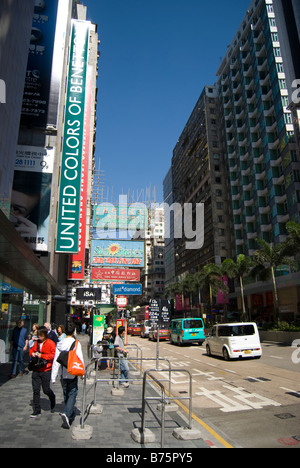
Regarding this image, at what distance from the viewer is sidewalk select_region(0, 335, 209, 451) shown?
5156 mm

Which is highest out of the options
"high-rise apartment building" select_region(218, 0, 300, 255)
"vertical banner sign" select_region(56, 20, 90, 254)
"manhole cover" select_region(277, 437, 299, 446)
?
"high-rise apartment building" select_region(218, 0, 300, 255)

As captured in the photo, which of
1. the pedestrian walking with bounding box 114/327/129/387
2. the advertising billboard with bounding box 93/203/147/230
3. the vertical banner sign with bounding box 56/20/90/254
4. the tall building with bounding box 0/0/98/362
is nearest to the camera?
the pedestrian walking with bounding box 114/327/129/387

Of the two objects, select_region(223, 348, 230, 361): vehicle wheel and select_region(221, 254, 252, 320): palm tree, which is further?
select_region(221, 254, 252, 320): palm tree

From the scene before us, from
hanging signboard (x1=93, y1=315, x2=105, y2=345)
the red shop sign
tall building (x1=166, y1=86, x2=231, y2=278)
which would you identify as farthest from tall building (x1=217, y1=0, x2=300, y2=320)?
hanging signboard (x1=93, y1=315, x2=105, y2=345)

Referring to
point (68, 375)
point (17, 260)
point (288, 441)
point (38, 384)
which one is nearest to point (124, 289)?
point (17, 260)

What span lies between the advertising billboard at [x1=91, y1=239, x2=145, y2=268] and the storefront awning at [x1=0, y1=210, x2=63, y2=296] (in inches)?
664

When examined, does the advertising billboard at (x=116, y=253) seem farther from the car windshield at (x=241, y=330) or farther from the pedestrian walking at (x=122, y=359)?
the pedestrian walking at (x=122, y=359)

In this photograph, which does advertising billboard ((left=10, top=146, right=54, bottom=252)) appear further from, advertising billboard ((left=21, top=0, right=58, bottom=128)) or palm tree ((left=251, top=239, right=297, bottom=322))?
palm tree ((left=251, top=239, right=297, bottom=322))

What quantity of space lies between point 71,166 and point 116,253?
1139 centimetres

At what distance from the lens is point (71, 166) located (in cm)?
2702

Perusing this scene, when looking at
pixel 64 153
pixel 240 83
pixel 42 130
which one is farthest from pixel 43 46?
pixel 240 83

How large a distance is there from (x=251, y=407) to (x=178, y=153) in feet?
312

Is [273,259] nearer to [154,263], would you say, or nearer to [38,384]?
[38,384]
